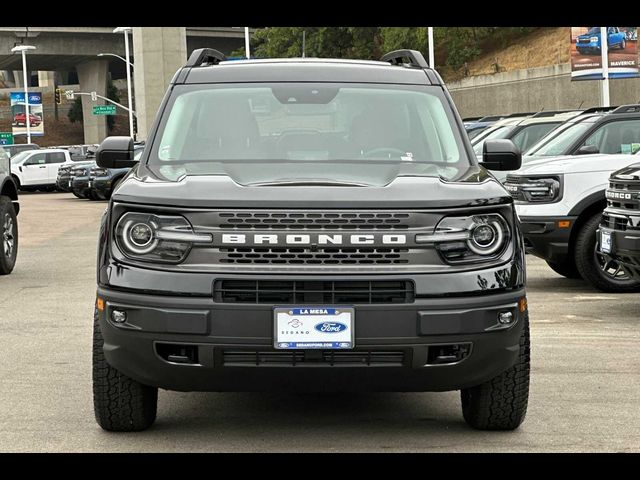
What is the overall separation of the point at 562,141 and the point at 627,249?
4797 millimetres

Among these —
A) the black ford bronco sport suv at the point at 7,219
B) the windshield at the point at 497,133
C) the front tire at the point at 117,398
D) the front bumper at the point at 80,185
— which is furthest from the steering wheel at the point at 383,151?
the front bumper at the point at 80,185

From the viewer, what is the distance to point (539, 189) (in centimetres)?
1225

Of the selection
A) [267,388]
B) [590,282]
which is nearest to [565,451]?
[267,388]

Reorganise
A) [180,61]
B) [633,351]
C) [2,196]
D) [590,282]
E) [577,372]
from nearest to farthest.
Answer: [577,372], [633,351], [590,282], [2,196], [180,61]

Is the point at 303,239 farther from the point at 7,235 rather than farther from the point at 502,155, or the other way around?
the point at 7,235

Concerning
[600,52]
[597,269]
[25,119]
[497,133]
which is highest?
[25,119]

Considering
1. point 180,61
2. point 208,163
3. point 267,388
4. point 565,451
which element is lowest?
point 565,451

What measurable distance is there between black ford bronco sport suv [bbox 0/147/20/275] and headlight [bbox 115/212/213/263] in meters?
8.62

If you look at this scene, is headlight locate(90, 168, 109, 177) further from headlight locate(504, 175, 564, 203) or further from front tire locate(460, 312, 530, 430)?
front tire locate(460, 312, 530, 430)

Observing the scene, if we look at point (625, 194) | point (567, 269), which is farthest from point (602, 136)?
point (625, 194)

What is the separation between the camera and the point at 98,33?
89312mm

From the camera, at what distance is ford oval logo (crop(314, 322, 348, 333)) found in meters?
5.46

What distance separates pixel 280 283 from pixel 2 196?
952 centimetres

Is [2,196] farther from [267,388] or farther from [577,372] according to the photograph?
[267,388]
